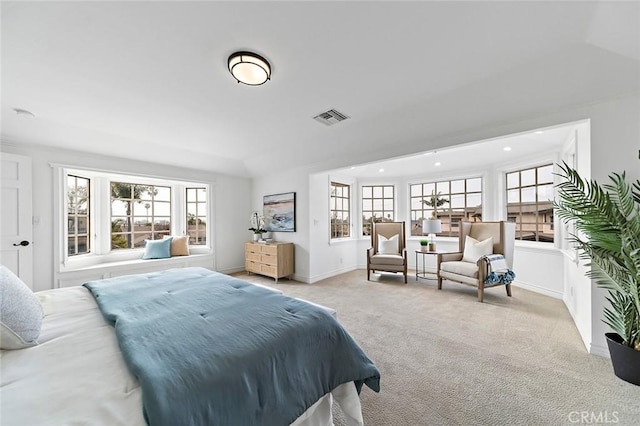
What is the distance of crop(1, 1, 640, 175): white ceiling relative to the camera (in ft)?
5.34

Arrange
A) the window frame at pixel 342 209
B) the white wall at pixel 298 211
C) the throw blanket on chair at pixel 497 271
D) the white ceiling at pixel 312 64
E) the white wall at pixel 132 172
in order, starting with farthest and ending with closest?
the window frame at pixel 342 209 < the white wall at pixel 298 211 < the throw blanket on chair at pixel 497 271 < the white wall at pixel 132 172 < the white ceiling at pixel 312 64

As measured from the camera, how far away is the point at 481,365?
6.56 ft

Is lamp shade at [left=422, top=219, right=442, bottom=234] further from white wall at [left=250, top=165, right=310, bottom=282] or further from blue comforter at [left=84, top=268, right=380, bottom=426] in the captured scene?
blue comforter at [left=84, top=268, right=380, bottom=426]

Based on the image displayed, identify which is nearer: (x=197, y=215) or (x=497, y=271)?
(x=497, y=271)

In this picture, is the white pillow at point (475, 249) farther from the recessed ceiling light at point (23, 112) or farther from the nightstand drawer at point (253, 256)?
the recessed ceiling light at point (23, 112)

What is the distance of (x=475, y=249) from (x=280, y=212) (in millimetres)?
3664

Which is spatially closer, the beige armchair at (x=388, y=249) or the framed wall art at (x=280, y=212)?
the beige armchair at (x=388, y=249)

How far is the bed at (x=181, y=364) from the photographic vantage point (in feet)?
2.53

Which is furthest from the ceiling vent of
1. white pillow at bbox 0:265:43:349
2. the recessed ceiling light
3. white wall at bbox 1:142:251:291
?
the recessed ceiling light

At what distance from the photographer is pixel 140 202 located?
4.75m

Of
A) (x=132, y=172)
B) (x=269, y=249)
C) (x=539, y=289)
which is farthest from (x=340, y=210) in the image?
(x=132, y=172)

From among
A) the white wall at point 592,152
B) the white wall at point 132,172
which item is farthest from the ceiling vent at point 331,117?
the white wall at point 132,172

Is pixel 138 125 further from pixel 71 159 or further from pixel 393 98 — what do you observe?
pixel 393 98

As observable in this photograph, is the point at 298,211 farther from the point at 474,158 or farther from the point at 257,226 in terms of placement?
the point at 474,158
